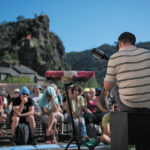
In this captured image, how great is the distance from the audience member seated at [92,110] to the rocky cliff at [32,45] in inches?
4101

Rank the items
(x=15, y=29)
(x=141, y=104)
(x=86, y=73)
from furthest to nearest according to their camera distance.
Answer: (x=15, y=29), (x=86, y=73), (x=141, y=104)

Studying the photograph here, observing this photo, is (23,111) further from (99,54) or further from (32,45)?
(32,45)


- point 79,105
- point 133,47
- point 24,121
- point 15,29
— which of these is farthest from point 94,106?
point 15,29

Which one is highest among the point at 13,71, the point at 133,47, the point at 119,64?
the point at 13,71

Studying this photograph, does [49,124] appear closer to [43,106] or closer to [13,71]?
[43,106]

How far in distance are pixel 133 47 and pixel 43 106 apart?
4.96m

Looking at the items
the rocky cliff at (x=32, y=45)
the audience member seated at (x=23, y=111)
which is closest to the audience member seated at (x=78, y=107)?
the audience member seated at (x=23, y=111)

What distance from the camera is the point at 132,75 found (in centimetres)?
300

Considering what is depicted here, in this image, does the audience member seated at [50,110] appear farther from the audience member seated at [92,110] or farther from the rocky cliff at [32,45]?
the rocky cliff at [32,45]

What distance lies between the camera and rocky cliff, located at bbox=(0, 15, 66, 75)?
11431 cm

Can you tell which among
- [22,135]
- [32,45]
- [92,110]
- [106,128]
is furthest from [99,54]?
[32,45]

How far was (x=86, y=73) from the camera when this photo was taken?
22.7m

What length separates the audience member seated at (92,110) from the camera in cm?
810

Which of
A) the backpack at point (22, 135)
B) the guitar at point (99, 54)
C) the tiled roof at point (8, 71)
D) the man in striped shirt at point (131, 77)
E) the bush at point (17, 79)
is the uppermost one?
the tiled roof at point (8, 71)
